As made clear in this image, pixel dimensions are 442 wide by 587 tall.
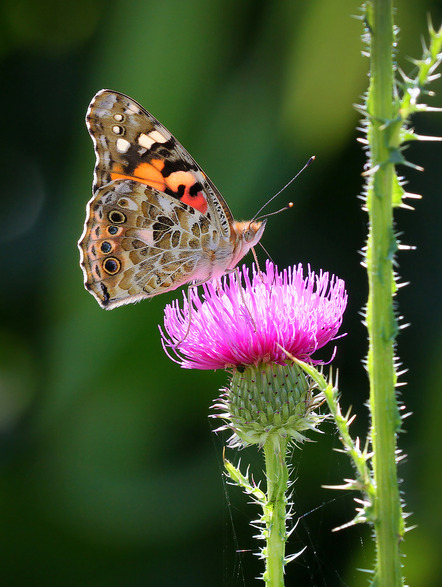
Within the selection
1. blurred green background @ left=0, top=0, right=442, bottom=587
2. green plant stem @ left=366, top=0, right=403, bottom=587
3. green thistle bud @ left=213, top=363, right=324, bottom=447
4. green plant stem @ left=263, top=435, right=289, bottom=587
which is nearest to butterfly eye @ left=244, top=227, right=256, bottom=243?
green thistle bud @ left=213, top=363, right=324, bottom=447

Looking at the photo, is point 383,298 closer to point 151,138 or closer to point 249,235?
point 249,235

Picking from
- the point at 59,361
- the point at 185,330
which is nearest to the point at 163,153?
the point at 185,330

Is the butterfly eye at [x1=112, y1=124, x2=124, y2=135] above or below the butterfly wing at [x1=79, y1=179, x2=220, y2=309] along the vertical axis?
above

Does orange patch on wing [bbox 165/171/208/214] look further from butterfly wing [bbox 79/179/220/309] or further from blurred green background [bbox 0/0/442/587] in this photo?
blurred green background [bbox 0/0/442/587]

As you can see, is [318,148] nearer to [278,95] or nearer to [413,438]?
[278,95]

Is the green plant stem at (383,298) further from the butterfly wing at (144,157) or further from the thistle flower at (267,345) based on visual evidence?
the butterfly wing at (144,157)

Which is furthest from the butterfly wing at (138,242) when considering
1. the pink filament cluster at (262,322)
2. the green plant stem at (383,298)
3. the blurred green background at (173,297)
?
the green plant stem at (383,298)

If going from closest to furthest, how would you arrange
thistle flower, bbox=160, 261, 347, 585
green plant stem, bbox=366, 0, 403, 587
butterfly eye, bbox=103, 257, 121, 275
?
green plant stem, bbox=366, 0, 403, 587, thistle flower, bbox=160, 261, 347, 585, butterfly eye, bbox=103, 257, 121, 275
